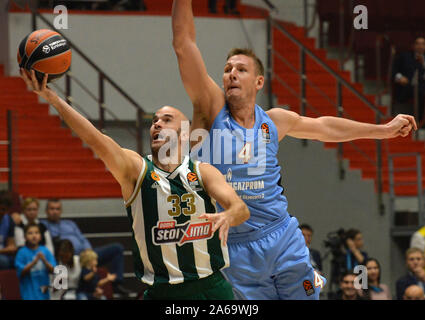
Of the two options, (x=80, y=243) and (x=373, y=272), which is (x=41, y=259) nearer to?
(x=80, y=243)

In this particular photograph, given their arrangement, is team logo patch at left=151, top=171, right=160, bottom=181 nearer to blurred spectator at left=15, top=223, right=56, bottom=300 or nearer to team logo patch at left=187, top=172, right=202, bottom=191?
team logo patch at left=187, top=172, right=202, bottom=191

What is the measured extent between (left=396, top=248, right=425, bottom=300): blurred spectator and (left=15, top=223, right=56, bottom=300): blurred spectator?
3816mm

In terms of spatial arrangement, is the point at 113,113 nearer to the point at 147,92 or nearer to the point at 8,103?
the point at 147,92

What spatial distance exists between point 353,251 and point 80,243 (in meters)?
3.19

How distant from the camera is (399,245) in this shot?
35.6 ft

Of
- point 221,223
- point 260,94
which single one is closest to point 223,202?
point 221,223

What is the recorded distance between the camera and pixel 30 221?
9.20 meters

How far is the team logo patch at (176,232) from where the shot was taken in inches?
188

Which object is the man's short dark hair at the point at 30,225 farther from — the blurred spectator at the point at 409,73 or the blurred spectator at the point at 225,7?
the blurred spectator at the point at 409,73

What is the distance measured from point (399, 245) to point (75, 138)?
4691 millimetres

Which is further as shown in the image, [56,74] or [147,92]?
[147,92]

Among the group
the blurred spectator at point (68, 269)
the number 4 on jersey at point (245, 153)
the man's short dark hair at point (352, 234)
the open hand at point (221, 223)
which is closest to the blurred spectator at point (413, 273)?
the man's short dark hair at point (352, 234)

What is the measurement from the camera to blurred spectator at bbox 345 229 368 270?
9.48 metres

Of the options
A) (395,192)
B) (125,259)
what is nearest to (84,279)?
(125,259)
